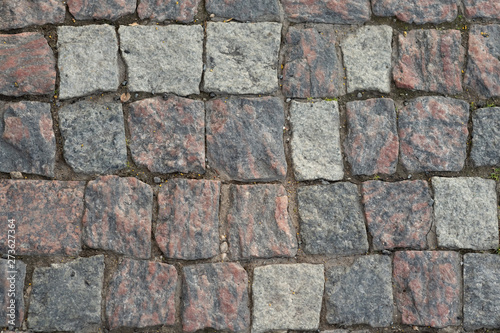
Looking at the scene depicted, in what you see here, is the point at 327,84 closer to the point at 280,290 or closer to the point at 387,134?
the point at 387,134

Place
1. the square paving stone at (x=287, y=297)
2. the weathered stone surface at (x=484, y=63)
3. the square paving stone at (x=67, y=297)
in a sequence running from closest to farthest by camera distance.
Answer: the square paving stone at (x=67, y=297), the square paving stone at (x=287, y=297), the weathered stone surface at (x=484, y=63)

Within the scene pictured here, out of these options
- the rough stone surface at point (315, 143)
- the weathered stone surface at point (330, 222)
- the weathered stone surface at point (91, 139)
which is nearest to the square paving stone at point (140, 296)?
the weathered stone surface at point (91, 139)

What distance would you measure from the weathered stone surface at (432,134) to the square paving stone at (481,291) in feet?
1.93

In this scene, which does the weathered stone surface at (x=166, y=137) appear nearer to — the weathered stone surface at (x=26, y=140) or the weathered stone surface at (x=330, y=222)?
the weathered stone surface at (x=26, y=140)

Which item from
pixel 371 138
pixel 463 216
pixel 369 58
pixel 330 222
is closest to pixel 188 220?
pixel 330 222

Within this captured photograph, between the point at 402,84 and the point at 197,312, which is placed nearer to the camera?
the point at 197,312

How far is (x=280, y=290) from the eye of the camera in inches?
107

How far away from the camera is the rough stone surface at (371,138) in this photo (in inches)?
111

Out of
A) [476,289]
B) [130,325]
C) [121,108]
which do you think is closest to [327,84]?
[121,108]

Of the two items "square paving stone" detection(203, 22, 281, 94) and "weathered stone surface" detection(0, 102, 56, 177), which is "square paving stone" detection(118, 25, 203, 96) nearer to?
"square paving stone" detection(203, 22, 281, 94)

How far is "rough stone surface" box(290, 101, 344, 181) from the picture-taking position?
2.79 metres

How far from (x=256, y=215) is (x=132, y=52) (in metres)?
1.23

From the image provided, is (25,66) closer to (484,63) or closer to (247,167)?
(247,167)

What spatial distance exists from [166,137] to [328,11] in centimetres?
129
